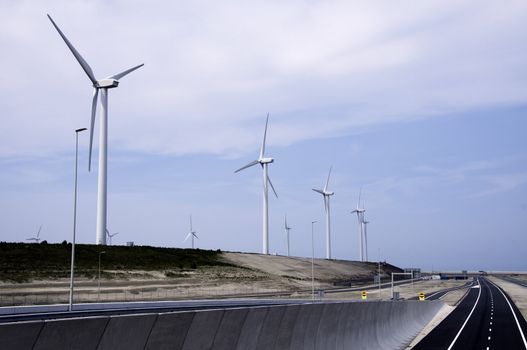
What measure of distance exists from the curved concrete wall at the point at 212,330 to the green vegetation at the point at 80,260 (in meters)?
67.7

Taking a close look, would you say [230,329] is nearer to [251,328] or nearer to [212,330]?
[212,330]

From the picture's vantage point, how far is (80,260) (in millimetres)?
97250

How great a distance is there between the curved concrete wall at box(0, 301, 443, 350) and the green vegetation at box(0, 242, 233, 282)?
67740mm

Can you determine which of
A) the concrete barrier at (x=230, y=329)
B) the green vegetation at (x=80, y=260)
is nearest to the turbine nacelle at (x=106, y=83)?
the green vegetation at (x=80, y=260)

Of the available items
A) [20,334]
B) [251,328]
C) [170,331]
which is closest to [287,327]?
[251,328]

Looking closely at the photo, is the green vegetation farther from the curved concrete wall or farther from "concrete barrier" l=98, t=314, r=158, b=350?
"concrete barrier" l=98, t=314, r=158, b=350

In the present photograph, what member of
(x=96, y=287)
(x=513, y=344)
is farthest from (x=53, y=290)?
(x=513, y=344)

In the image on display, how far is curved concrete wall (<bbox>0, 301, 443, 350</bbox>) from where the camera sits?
28.1ft

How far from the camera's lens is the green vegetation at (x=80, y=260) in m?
86.4

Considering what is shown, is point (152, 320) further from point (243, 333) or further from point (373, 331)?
point (373, 331)

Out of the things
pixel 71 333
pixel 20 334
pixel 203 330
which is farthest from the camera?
pixel 203 330

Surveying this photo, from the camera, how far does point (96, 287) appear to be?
8519cm

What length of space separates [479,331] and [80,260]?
204ft

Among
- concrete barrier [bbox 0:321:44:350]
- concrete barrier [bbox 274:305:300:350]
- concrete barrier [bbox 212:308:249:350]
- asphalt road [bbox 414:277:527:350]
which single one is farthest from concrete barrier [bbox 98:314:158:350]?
asphalt road [bbox 414:277:527:350]
